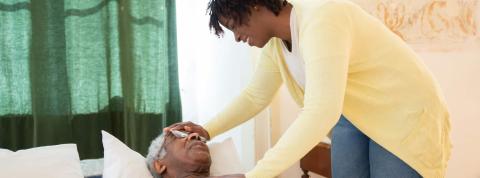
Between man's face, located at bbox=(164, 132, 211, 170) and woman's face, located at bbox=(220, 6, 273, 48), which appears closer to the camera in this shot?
woman's face, located at bbox=(220, 6, 273, 48)

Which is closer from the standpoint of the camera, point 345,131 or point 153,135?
point 345,131

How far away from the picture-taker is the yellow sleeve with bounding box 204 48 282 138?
5.44ft

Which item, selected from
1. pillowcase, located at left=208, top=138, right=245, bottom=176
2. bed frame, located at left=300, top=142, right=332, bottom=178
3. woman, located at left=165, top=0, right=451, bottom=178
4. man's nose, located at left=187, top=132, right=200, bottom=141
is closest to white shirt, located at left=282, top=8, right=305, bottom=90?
woman, located at left=165, top=0, right=451, bottom=178

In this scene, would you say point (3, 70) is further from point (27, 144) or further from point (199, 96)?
point (199, 96)

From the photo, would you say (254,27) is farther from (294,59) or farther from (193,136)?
(193,136)

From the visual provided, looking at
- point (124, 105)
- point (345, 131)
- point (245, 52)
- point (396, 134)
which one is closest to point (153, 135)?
point (124, 105)

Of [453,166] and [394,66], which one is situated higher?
[394,66]

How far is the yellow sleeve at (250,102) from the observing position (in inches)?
65.3

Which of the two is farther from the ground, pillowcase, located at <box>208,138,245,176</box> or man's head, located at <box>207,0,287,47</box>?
man's head, located at <box>207,0,287,47</box>

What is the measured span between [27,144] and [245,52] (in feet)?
3.96

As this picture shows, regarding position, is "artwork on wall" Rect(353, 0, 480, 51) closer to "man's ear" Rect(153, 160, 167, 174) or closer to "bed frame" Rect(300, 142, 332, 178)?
"bed frame" Rect(300, 142, 332, 178)

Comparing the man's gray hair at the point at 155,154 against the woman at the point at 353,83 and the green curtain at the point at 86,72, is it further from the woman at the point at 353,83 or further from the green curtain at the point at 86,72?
the woman at the point at 353,83

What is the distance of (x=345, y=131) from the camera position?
4.76 ft

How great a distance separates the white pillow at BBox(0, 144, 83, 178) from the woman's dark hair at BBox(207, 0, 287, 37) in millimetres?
949
